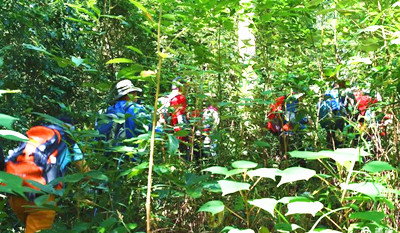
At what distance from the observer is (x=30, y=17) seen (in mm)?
5602

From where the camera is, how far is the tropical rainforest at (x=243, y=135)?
1.72 meters

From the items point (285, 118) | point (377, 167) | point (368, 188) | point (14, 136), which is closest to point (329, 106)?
point (285, 118)

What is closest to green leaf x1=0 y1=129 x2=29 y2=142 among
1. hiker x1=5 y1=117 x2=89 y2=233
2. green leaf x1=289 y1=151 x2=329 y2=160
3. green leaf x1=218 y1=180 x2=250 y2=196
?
green leaf x1=218 y1=180 x2=250 y2=196

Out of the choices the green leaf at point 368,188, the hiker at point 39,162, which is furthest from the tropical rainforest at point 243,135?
the hiker at point 39,162

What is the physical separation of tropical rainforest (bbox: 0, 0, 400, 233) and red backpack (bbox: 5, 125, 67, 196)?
0.19 m

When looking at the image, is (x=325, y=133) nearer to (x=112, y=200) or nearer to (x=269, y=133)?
(x=269, y=133)

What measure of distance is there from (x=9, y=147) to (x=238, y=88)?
2799 millimetres

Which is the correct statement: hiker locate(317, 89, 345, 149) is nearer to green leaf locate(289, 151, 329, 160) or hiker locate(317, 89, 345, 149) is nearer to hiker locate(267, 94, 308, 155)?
hiker locate(267, 94, 308, 155)

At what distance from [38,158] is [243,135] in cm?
169

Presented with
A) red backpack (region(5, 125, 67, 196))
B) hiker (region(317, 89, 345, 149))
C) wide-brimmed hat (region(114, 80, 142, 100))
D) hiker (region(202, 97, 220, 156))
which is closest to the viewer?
red backpack (region(5, 125, 67, 196))

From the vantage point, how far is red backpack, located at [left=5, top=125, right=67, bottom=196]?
2.82 m

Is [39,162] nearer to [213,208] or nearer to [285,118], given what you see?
[213,208]

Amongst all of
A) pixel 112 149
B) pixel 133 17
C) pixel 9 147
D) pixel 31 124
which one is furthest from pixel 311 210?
pixel 133 17

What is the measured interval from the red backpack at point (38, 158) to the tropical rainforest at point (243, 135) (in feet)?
0.63
